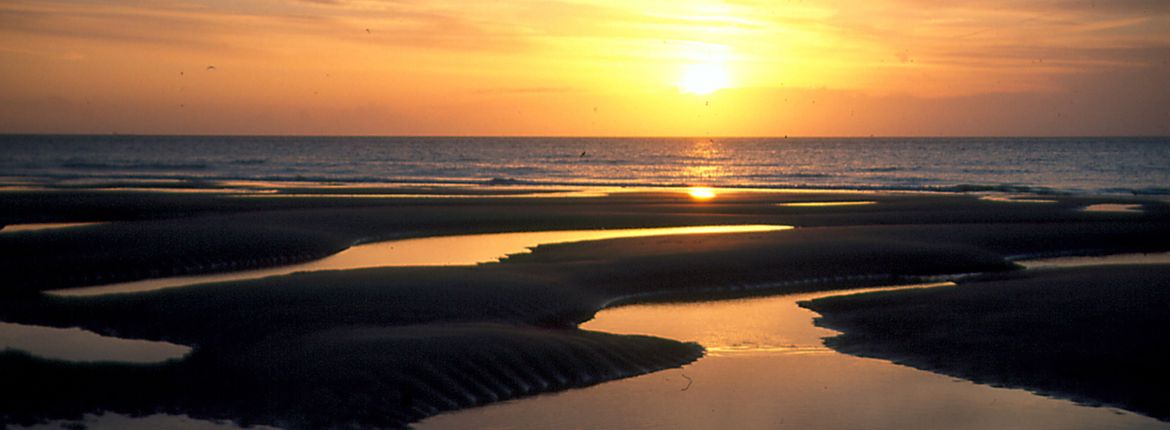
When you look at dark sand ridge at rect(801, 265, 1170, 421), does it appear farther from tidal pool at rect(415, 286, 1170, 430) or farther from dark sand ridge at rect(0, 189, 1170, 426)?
dark sand ridge at rect(0, 189, 1170, 426)

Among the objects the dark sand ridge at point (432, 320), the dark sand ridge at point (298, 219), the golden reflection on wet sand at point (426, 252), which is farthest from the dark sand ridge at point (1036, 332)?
the dark sand ridge at point (298, 219)

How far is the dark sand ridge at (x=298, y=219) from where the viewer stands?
2058 cm

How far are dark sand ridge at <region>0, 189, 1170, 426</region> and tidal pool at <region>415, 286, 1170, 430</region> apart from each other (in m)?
0.52

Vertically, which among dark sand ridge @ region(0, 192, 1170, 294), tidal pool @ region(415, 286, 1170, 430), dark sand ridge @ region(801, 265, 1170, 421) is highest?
dark sand ridge @ region(0, 192, 1170, 294)

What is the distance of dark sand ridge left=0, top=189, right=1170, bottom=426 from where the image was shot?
10.4 metres

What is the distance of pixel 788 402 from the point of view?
10.6m

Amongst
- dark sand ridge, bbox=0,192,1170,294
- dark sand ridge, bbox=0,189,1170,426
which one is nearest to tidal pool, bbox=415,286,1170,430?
dark sand ridge, bbox=0,189,1170,426

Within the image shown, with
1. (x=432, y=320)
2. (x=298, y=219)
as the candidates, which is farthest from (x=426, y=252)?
(x=432, y=320)

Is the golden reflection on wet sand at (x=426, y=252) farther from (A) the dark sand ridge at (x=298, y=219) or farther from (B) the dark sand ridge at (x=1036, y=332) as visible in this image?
(B) the dark sand ridge at (x=1036, y=332)

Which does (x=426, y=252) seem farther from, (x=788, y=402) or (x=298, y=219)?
(x=788, y=402)

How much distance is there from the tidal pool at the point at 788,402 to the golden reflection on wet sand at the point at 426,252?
9776mm

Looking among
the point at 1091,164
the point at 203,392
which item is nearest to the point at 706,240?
the point at 203,392

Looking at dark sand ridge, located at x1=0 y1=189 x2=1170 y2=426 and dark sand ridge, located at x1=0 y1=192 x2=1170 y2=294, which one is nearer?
dark sand ridge, located at x1=0 y1=189 x2=1170 y2=426

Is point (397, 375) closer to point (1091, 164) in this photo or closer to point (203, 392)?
point (203, 392)
